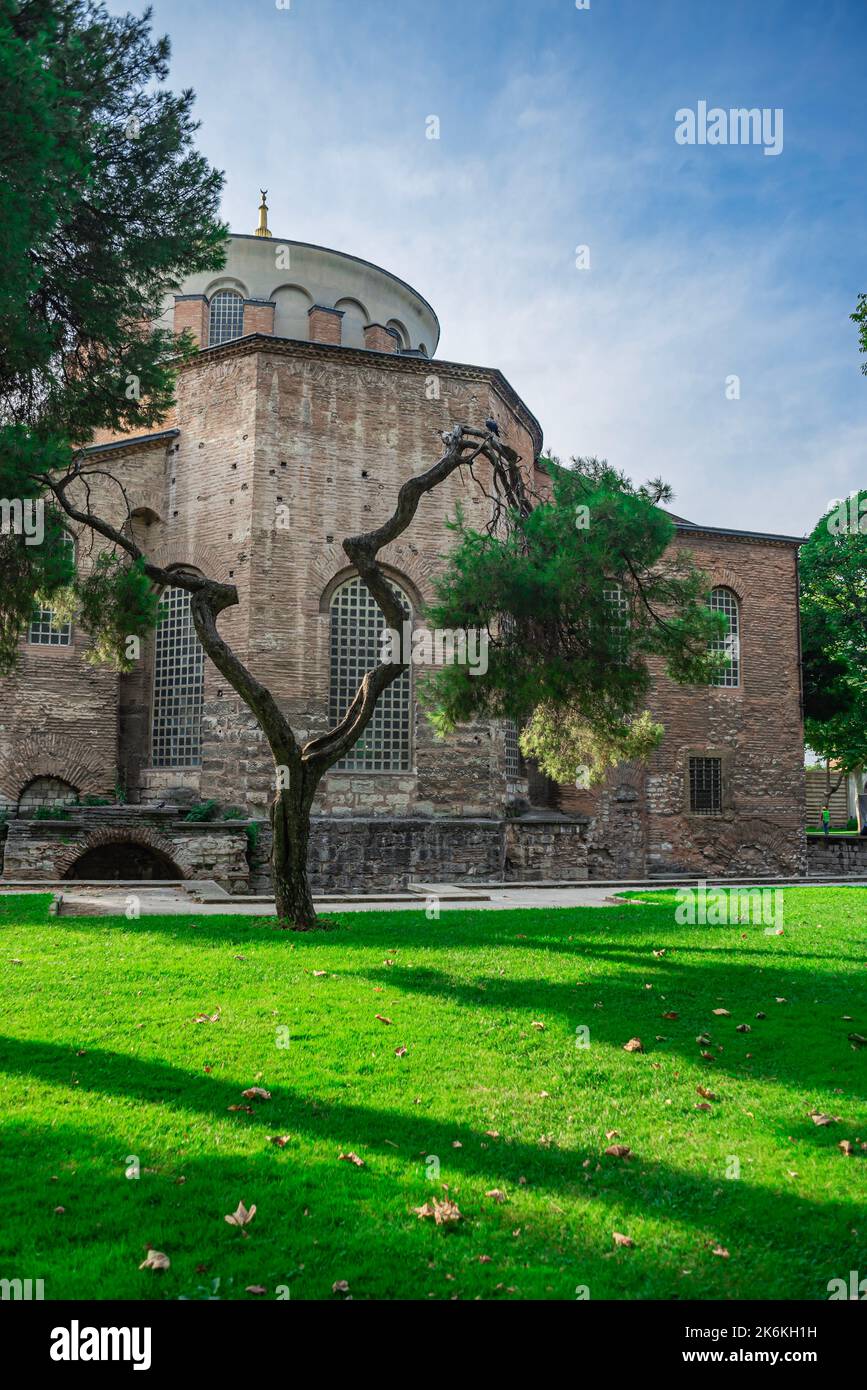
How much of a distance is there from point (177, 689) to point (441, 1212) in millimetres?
15841

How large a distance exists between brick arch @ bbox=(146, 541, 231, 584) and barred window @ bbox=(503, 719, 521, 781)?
611 centimetres

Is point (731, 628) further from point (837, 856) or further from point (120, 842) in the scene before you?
point (120, 842)

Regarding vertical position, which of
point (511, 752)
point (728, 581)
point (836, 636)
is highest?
point (728, 581)

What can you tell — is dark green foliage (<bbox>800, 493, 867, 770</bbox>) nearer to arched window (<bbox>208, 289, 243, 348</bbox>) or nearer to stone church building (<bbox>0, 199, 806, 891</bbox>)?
stone church building (<bbox>0, 199, 806, 891</bbox>)

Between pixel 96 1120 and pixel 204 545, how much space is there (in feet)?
48.2

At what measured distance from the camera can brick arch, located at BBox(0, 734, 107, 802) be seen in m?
17.3

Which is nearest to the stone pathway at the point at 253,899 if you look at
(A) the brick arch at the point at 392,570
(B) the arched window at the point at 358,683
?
(B) the arched window at the point at 358,683

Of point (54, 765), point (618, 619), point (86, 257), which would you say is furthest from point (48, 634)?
point (618, 619)

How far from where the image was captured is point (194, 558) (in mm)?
17844

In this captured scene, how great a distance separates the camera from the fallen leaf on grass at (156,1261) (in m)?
2.90

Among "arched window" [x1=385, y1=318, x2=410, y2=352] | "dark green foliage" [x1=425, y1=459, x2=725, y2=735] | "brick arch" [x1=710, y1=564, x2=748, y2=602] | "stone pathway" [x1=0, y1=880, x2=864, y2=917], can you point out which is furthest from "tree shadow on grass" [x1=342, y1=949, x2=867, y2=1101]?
"arched window" [x1=385, y1=318, x2=410, y2=352]

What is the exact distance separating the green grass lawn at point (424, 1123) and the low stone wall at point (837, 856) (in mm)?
18269
